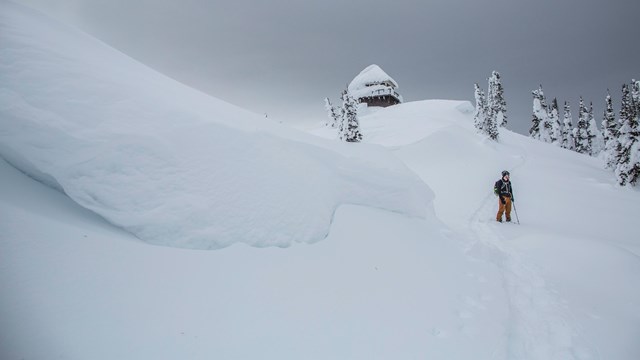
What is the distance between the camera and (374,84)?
66.6 metres

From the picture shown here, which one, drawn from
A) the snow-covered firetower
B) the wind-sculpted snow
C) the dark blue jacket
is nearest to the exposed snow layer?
the snow-covered firetower

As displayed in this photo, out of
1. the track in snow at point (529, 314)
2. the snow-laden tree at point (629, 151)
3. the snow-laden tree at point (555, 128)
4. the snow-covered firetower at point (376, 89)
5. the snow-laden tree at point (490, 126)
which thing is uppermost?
the snow-covered firetower at point (376, 89)

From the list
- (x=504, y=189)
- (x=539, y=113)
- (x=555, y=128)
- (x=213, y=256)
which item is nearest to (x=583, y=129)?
(x=555, y=128)

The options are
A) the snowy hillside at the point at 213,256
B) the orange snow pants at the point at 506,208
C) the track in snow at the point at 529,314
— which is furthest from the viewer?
the orange snow pants at the point at 506,208

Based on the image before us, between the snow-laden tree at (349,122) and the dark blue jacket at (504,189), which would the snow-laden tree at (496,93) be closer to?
the snow-laden tree at (349,122)

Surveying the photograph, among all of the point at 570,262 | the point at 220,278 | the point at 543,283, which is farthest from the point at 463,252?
the point at 220,278

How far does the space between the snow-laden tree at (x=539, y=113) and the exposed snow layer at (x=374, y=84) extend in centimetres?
2656

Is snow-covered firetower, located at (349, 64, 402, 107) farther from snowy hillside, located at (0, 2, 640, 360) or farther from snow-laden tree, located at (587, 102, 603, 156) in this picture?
snowy hillside, located at (0, 2, 640, 360)

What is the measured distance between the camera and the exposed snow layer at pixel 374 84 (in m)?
65.3

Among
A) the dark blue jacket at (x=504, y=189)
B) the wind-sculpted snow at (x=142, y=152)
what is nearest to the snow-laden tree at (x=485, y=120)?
the dark blue jacket at (x=504, y=189)

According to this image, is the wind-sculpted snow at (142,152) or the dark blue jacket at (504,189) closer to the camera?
the wind-sculpted snow at (142,152)

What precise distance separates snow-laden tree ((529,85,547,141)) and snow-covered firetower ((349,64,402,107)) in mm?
26457

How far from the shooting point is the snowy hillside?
9.31 ft

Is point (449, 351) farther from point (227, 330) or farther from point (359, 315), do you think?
point (227, 330)
